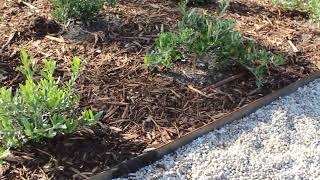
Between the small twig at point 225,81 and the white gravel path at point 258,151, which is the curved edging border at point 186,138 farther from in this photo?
the small twig at point 225,81

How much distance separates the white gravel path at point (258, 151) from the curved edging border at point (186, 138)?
1.4 inches

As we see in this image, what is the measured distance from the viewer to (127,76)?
13.4ft

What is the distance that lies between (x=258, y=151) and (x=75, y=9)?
195 cm

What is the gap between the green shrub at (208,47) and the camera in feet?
13.3

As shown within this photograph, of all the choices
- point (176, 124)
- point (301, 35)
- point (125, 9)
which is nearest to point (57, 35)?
point (125, 9)

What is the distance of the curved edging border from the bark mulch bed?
53 mm

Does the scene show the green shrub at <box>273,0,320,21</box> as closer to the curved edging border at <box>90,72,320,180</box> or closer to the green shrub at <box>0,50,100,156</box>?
the curved edging border at <box>90,72,320,180</box>

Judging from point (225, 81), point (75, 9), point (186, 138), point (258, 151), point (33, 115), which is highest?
point (75, 9)

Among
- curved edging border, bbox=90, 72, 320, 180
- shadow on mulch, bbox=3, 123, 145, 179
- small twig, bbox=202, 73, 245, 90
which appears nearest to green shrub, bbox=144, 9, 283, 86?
small twig, bbox=202, 73, 245, 90

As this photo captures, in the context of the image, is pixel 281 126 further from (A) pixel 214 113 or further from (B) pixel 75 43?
(B) pixel 75 43

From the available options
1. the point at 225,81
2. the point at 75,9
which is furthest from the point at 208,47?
the point at 75,9

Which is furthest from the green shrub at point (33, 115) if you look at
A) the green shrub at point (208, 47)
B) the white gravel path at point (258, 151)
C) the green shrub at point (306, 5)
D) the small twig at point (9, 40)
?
the green shrub at point (306, 5)

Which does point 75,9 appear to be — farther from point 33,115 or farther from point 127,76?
point 33,115

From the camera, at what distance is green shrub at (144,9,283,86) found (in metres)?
4.04
